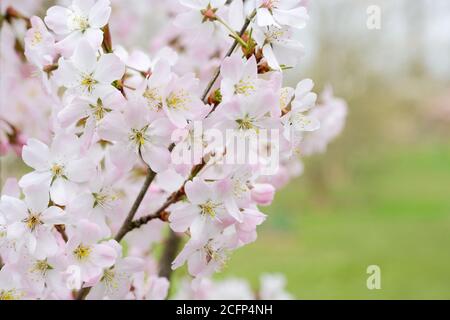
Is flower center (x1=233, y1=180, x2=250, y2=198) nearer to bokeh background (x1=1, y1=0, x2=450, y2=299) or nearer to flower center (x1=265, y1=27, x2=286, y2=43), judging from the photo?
flower center (x1=265, y1=27, x2=286, y2=43)

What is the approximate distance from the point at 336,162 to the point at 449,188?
3.64 feet

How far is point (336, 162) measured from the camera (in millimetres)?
6324

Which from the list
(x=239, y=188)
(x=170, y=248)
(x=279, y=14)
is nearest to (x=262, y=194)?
(x=239, y=188)

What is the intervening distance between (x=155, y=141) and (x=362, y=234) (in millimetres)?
4629

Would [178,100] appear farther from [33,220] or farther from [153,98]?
[33,220]

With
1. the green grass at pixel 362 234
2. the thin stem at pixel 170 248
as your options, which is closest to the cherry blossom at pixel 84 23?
the thin stem at pixel 170 248

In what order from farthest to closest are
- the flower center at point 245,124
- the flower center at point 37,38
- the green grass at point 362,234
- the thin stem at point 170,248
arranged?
1. the green grass at point 362,234
2. the thin stem at point 170,248
3. the flower center at point 37,38
4. the flower center at point 245,124

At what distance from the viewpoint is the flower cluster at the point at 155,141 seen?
1.98 ft

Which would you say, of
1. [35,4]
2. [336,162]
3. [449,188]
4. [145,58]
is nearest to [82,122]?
[145,58]

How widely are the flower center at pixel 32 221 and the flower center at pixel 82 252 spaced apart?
0.05 metres

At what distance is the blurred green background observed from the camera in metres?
4.16

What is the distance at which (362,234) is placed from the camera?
5.07 metres

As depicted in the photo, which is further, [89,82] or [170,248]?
[170,248]

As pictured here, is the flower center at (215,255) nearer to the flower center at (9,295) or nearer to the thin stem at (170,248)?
the flower center at (9,295)
